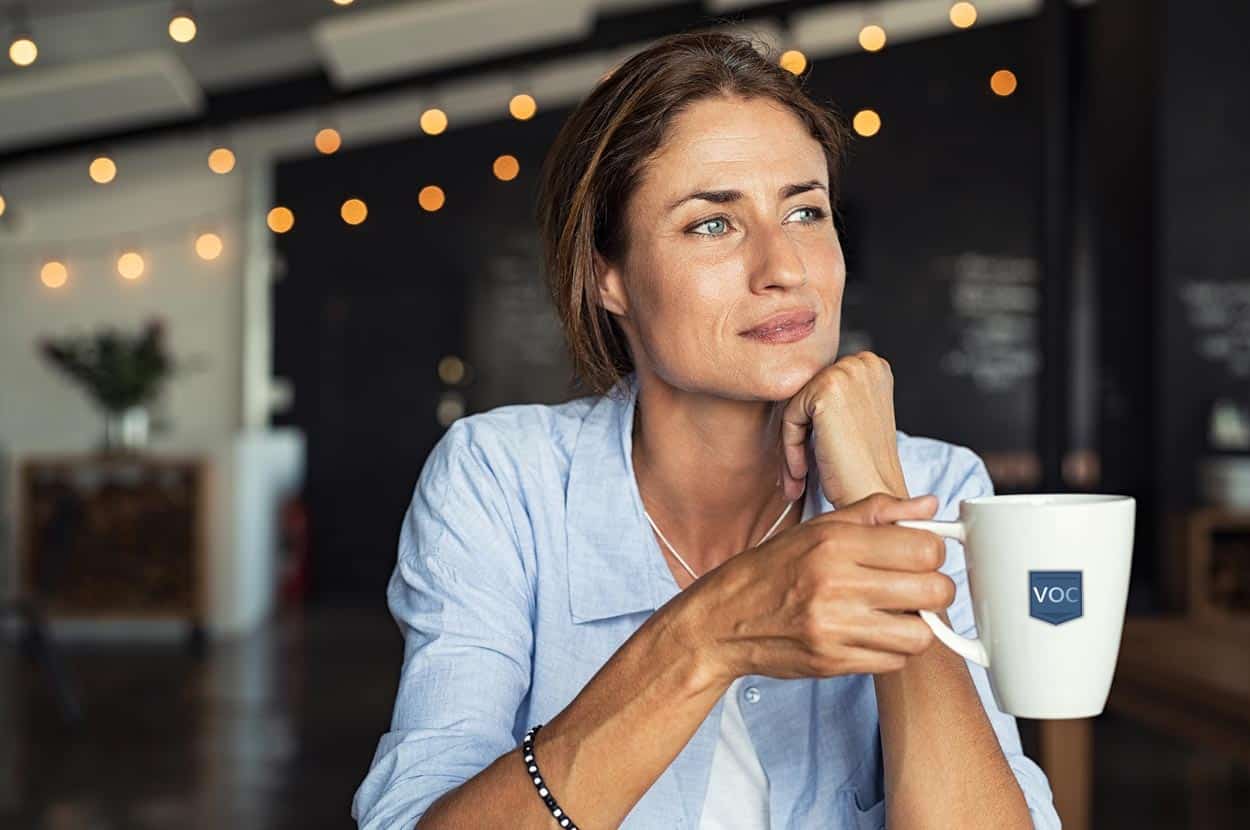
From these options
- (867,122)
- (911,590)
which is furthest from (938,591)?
(867,122)

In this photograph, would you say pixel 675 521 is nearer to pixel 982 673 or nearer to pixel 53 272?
pixel 982 673

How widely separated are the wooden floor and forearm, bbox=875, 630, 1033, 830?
295 cm

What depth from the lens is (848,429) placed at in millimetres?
1189

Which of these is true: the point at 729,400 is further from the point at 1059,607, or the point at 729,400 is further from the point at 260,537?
the point at 260,537

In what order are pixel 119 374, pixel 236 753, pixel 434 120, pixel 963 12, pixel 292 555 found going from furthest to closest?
pixel 292 555, pixel 434 120, pixel 119 374, pixel 963 12, pixel 236 753

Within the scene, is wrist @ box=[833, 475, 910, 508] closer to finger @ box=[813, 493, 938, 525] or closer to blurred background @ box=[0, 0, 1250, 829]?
finger @ box=[813, 493, 938, 525]

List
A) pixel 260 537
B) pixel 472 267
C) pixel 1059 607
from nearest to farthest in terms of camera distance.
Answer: pixel 1059 607
pixel 260 537
pixel 472 267

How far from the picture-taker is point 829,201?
1424mm

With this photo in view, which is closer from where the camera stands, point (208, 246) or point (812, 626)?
point (812, 626)

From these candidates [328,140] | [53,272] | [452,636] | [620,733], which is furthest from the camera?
[53,272]

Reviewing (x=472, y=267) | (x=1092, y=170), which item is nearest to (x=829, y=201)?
(x=1092, y=170)

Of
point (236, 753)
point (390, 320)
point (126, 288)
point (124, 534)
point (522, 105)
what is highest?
point (522, 105)

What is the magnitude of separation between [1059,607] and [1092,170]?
5846 mm

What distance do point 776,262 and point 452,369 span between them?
25.1 ft
